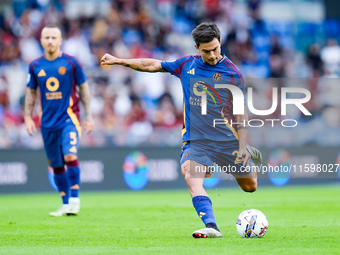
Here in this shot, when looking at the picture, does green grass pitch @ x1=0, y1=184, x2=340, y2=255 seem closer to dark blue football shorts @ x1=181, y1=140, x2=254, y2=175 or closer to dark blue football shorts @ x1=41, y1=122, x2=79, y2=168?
dark blue football shorts @ x1=181, y1=140, x2=254, y2=175

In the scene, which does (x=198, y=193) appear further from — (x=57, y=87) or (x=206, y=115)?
(x=57, y=87)

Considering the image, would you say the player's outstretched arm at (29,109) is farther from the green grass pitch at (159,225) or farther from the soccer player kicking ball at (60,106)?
the green grass pitch at (159,225)

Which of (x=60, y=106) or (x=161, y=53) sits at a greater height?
(x=161, y=53)

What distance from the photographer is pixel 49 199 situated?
14305 millimetres

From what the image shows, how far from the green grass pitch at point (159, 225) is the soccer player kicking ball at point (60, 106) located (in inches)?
23.8

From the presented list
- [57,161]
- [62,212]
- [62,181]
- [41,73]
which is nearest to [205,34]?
[41,73]

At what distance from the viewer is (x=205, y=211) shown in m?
6.98

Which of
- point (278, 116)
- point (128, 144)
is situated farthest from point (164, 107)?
point (278, 116)

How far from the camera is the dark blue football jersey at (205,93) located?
745cm

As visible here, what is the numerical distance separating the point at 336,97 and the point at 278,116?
166cm

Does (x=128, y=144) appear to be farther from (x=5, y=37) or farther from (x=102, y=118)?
(x=5, y=37)

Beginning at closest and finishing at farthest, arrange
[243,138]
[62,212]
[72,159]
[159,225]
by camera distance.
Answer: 1. [243,138]
2. [159,225]
3. [72,159]
4. [62,212]

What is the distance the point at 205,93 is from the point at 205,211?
137 centimetres

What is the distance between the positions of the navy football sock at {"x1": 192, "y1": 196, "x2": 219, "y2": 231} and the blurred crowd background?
883 centimetres
